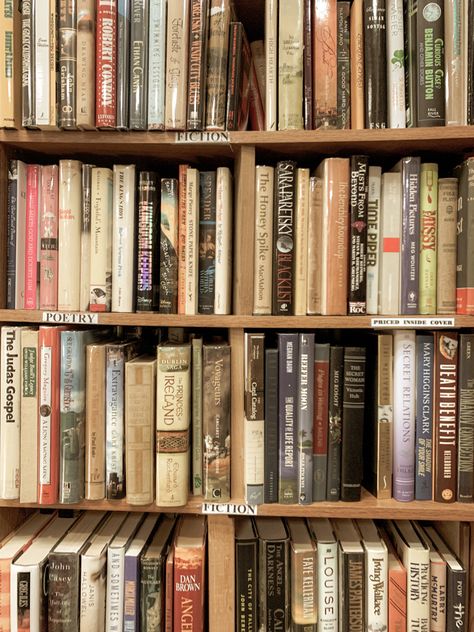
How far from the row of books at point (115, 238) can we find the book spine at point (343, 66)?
0.26 meters

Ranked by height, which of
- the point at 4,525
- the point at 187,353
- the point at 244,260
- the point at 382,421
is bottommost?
the point at 4,525

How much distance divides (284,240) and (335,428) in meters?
0.39

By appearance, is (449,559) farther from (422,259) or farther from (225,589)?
(422,259)

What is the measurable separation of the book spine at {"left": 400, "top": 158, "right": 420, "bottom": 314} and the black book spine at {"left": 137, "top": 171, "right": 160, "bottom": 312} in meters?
0.50

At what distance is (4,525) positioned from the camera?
39.2 inches

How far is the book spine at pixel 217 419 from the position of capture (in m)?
0.92

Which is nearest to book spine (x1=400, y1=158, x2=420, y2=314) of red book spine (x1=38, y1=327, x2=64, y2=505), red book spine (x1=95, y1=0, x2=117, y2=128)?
red book spine (x1=95, y1=0, x2=117, y2=128)

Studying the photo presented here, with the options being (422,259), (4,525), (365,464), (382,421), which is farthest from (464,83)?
(4,525)

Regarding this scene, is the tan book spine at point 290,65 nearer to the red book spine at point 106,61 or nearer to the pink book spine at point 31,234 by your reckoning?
the red book spine at point 106,61

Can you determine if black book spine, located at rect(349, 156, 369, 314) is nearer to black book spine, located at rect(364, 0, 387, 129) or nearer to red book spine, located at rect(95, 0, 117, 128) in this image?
black book spine, located at rect(364, 0, 387, 129)

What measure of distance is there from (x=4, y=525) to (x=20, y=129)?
0.84 metres

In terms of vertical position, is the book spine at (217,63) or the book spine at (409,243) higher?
the book spine at (217,63)

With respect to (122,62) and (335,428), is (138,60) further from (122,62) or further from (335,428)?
(335,428)

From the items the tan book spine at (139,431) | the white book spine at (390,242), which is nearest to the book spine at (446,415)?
the white book spine at (390,242)
